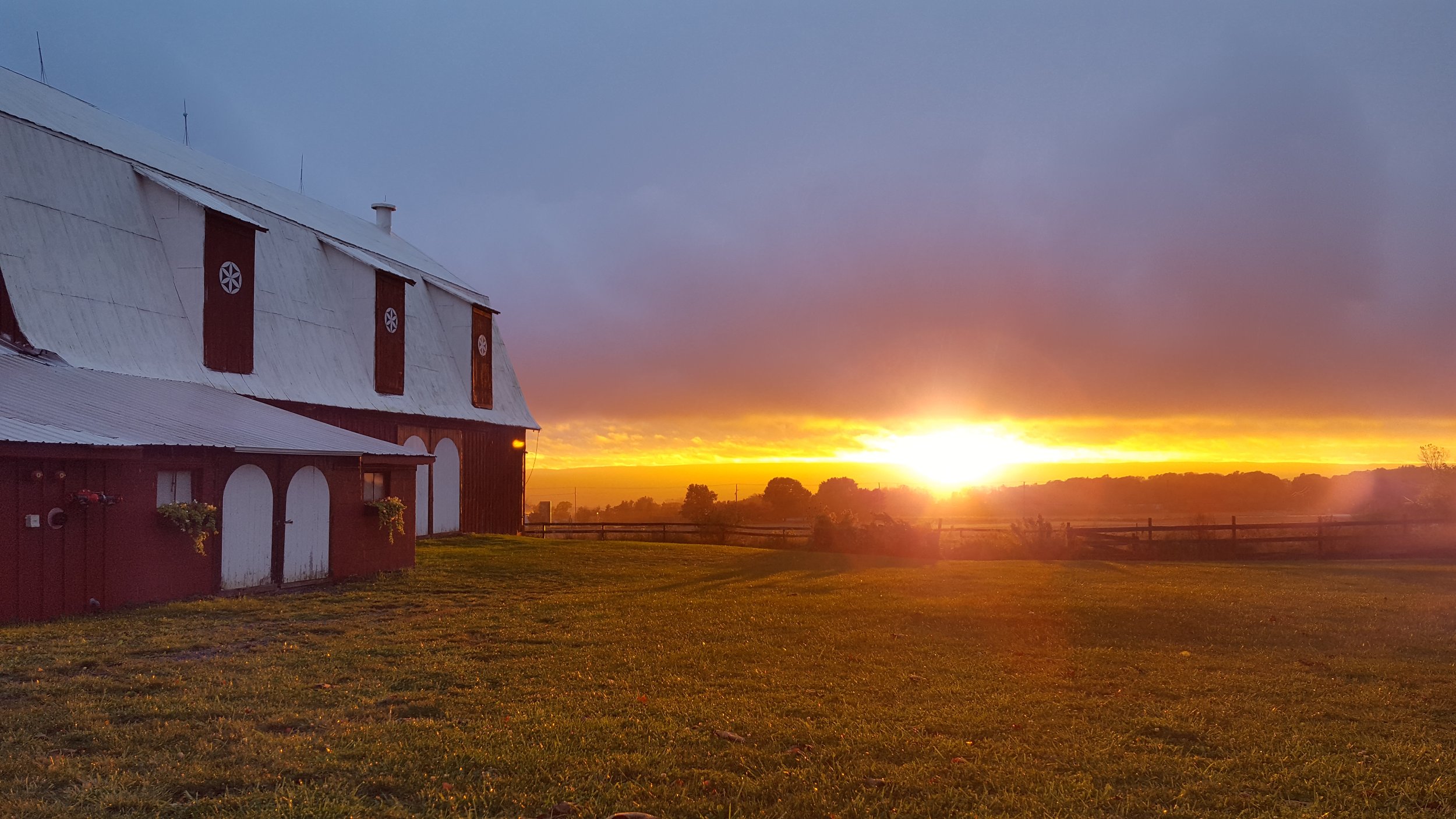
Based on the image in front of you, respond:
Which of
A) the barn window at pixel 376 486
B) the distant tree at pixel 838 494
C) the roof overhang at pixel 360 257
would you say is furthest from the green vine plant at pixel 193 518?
the distant tree at pixel 838 494

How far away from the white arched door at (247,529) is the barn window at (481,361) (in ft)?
48.9

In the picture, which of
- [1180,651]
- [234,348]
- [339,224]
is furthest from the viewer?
[339,224]

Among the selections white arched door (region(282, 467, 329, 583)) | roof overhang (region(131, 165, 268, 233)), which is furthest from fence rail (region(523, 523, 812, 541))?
white arched door (region(282, 467, 329, 583))

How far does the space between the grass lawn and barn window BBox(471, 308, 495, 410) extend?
54.5 ft

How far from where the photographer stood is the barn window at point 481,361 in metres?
31.6

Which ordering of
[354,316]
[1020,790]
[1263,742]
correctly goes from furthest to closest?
[354,316], [1263,742], [1020,790]

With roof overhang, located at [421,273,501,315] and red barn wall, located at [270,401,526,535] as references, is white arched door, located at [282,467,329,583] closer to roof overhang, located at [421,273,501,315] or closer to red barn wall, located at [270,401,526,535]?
red barn wall, located at [270,401,526,535]

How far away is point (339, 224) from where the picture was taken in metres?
30.9

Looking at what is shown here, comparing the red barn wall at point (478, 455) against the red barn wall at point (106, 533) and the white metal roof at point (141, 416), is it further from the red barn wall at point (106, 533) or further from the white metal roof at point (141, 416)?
the red barn wall at point (106, 533)

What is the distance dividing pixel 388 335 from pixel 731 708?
22.5m

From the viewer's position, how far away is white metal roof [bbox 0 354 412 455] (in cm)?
1322

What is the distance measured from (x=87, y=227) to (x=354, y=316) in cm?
787

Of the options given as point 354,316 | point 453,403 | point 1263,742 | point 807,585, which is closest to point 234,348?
point 354,316

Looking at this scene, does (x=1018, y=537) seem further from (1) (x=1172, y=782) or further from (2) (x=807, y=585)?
(1) (x=1172, y=782)
